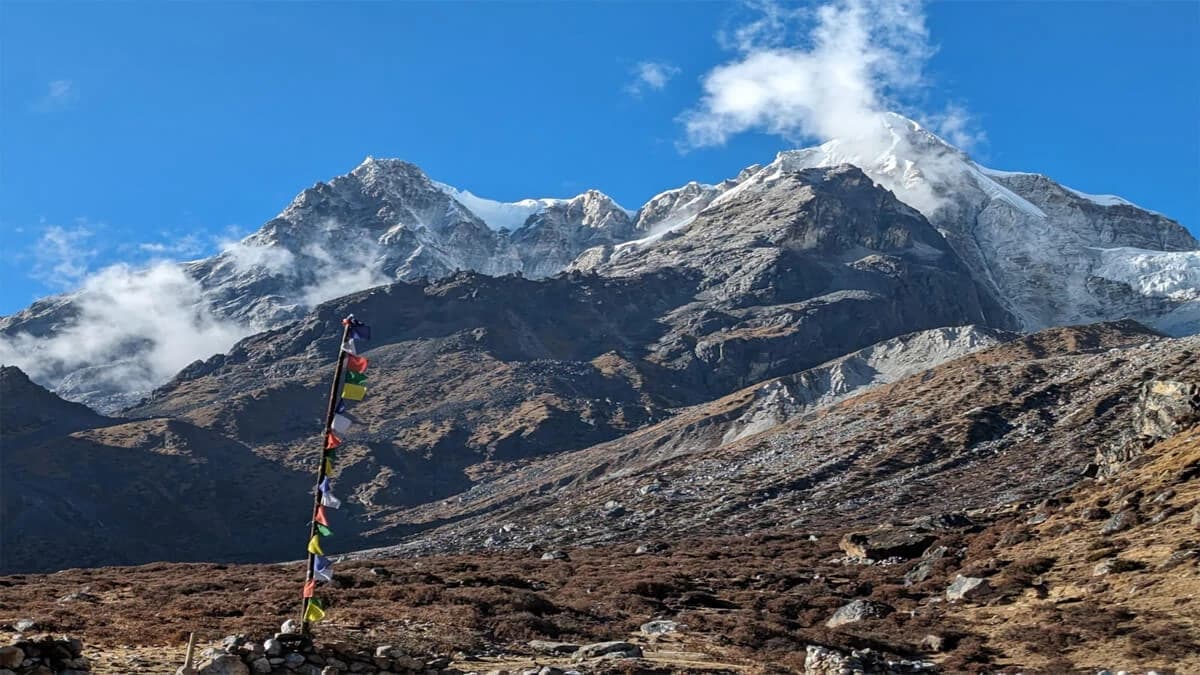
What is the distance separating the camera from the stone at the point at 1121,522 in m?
40.4

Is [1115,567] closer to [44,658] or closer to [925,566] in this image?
[925,566]

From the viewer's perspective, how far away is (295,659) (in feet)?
74.0

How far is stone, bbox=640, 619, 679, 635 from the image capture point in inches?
1366

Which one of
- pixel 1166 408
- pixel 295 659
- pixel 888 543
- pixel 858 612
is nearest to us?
pixel 295 659

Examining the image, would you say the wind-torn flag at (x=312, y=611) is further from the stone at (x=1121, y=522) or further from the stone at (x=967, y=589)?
the stone at (x=1121, y=522)

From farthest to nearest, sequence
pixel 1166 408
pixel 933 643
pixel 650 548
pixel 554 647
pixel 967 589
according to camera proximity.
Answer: pixel 650 548 → pixel 1166 408 → pixel 967 589 → pixel 933 643 → pixel 554 647

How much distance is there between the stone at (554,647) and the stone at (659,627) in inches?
191

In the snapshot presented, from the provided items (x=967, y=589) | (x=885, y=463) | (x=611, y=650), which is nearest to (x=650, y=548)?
(x=967, y=589)

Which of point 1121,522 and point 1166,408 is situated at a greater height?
point 1166,408

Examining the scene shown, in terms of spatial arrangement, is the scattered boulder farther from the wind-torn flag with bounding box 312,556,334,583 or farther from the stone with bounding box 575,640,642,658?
the wind-torn flag with bounding box 312,556,334,583

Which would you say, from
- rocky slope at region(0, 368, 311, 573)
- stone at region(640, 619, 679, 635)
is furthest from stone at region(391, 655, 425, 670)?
rocky slope at region(0, 368, 311, 573)

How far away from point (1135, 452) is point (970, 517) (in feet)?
34.4

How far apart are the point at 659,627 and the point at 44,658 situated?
18.6 metres

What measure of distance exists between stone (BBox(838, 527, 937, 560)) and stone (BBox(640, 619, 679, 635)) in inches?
820
